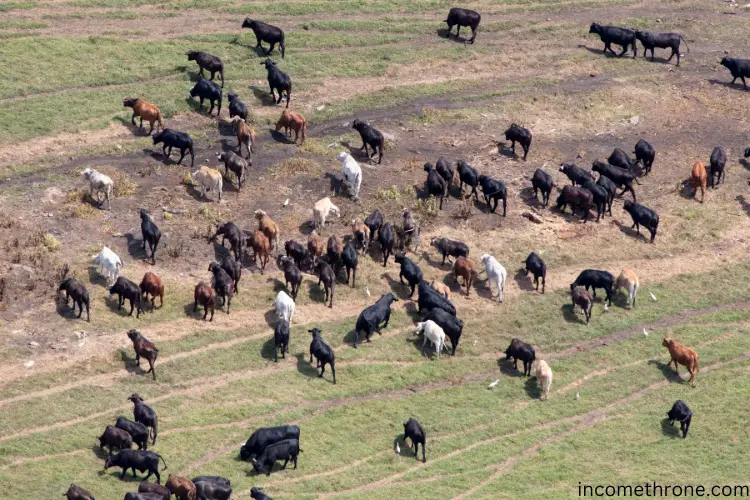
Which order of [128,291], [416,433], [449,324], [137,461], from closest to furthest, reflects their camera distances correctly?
1. [137,461]
2. [416,433]
3. [128,291]
4. [449,324]

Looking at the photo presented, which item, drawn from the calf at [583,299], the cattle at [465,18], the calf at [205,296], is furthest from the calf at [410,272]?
the cattle at [465,18]

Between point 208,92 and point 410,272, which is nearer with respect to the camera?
point 410,272

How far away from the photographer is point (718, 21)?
238 ft

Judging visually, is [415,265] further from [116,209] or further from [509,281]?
[116,209]

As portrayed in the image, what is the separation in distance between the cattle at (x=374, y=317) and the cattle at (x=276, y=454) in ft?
24.3

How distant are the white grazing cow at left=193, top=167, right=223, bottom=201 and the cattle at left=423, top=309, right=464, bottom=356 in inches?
417

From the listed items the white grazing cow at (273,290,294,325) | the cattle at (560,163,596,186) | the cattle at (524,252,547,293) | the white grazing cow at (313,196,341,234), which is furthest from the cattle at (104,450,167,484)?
the cattle at (560,163,596,186)

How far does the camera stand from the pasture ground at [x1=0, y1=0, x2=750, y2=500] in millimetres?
39281

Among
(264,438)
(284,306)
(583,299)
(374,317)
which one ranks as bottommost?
(264,438)

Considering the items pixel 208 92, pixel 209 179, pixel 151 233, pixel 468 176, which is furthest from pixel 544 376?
pixel 208 92

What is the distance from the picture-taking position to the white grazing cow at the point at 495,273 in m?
47.6

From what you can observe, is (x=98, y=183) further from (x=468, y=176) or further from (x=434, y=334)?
(x=468, y=176)

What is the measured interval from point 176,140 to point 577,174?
16.3 metres

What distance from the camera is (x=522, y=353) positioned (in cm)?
4369
